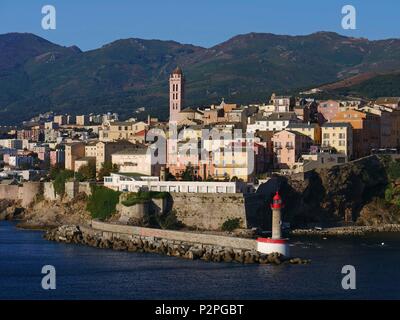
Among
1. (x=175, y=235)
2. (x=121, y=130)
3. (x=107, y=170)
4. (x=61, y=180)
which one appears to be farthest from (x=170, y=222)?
(x=121, y=130)

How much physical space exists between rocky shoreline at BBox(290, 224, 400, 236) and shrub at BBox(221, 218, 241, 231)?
1.95 m

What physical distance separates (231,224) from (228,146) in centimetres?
476

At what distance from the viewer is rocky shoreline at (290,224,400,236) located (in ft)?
137

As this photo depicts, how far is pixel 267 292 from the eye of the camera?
28.2m

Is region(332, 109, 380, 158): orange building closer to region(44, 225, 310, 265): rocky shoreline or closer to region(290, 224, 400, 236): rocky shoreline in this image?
region(290, 224, 400, 236): rocky shoreline

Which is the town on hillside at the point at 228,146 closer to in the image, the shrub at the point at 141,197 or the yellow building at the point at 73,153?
the yellow building at the point at 73,153

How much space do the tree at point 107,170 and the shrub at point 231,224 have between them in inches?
323

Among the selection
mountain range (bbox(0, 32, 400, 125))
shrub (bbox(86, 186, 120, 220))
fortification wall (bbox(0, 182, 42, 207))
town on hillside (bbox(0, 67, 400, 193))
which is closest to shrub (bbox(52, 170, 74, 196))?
town on hillside (bbox(0, 67, 400, 193))

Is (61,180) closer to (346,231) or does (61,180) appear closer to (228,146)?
(228,146)

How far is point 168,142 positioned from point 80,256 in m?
13.4

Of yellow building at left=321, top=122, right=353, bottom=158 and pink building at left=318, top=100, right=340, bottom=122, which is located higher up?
pink building at left=318, top=100, right=340, bottom=122

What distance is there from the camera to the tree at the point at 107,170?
48.6 meters
